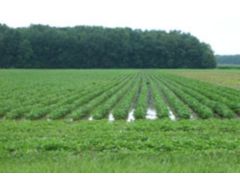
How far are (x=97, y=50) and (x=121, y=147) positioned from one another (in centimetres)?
10221

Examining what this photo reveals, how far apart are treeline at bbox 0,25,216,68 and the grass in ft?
309

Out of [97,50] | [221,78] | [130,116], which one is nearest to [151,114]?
[130,116]

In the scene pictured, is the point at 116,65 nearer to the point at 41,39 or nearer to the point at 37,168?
the point at 41,39

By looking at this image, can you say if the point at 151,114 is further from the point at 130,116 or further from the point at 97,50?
the point at 97,50

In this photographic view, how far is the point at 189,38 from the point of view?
12219 cm

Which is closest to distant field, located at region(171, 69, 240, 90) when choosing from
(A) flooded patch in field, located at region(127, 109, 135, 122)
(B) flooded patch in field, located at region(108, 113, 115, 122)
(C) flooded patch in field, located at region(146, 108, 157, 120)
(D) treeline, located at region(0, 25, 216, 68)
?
(C) flooded patch in field, located at region(146, 108, 157, 120)

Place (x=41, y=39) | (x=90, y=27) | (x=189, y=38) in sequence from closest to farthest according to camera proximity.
→ (x=41, y=39) → (x=189, y=38) → (x=90, y=27)

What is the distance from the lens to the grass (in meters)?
7.15

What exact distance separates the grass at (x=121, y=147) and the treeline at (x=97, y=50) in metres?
94.1

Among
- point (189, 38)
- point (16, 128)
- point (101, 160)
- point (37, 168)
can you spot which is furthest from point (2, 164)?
point (189, 38)

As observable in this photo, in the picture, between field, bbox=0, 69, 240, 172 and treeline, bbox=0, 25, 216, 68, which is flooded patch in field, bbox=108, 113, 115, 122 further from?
treeline, bbox=0, 25, 216, 68

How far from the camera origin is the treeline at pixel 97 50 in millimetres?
105000

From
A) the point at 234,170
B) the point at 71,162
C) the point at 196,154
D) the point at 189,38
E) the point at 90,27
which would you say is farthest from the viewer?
the point at 90,27

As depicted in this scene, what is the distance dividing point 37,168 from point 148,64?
10606 centimetres
